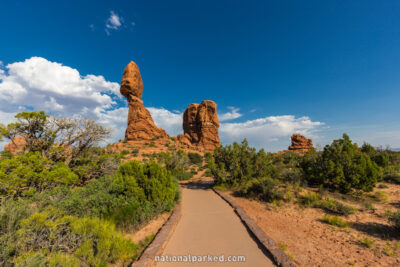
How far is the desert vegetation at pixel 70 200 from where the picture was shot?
125 inches

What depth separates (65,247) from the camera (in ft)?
10.9

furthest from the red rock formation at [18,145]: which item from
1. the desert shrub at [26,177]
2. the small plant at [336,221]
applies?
the small plant at [336,221]

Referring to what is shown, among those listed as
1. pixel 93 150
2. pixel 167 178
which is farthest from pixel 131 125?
pixel 167 178

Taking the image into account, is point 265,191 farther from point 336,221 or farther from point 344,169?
point 344,169

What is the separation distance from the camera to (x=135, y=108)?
3638 cm

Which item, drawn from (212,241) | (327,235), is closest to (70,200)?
(212,241)

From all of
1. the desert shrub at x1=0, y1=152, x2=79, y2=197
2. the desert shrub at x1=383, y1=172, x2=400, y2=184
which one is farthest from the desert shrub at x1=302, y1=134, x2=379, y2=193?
the desert shrub at x1=0, y1=152, x2=79, y2=197

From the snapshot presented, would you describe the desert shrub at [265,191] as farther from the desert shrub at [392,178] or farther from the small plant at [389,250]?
the desert shrub at [392,178]

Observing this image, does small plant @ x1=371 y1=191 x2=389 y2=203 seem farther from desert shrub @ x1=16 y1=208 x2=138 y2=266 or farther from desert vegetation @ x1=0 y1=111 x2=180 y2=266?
desert shrub @ x1=16 y1=208 x2=138 y2=266

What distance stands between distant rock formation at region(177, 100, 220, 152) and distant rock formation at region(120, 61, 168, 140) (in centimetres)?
1301

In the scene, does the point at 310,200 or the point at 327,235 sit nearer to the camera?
the point at 327,235

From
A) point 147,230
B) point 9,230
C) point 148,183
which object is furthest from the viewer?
point 148,183

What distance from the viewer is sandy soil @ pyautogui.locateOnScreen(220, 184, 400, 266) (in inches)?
150

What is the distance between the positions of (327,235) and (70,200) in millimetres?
9053
